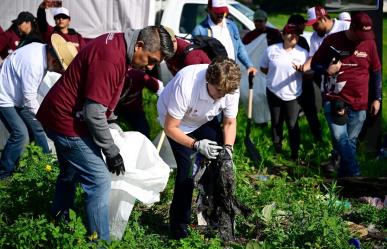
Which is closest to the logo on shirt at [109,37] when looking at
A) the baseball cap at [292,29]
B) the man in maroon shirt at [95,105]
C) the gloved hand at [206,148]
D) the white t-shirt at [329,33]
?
the man in maroon shirt at [95,105]

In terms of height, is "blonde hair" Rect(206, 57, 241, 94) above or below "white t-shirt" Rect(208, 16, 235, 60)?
above

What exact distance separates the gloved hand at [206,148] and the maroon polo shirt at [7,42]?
5.14 metres

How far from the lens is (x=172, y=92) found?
5.70 m

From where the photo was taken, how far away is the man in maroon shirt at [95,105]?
500 cm

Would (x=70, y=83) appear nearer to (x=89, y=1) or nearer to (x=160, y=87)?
(x=160, y=87)

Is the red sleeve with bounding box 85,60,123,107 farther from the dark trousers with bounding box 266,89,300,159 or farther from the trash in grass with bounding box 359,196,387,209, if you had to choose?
the dark trousers with bounding box 266,89,300,159

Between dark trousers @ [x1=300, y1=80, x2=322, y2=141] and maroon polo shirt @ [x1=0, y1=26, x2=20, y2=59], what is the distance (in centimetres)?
366

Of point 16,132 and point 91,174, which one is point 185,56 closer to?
point 91,174

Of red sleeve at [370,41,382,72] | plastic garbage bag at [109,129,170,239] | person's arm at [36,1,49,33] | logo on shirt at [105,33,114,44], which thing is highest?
logo on shirt at [105,33,114,44]

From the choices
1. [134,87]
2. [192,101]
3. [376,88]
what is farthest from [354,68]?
[192,101]

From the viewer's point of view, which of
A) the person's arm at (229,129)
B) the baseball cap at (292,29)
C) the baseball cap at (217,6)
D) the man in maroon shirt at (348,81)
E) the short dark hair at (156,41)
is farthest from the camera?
the baseball cap at (292,29)

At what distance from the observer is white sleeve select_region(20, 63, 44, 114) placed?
6930mm

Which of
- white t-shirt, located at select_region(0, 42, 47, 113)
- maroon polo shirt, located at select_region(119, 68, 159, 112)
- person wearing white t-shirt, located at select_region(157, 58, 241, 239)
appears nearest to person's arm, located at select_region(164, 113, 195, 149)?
person wearing white t-shirt, located at select_region(157, 58, 241, 239)

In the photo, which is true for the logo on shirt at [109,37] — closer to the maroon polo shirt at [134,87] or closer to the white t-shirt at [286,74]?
the maroon polo shirt at [134,87]
